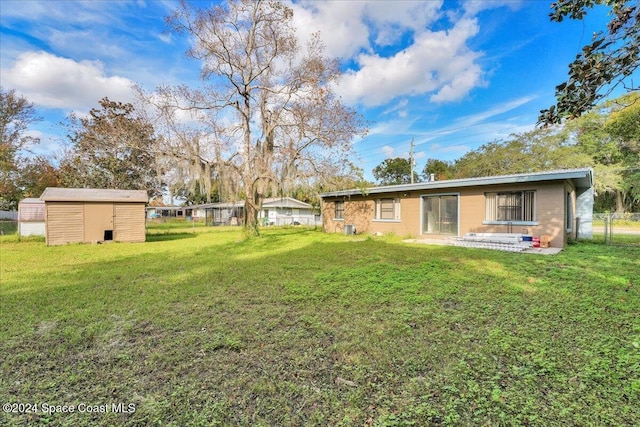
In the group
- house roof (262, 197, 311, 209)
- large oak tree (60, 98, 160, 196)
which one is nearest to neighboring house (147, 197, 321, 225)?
house roof (262, 197, 311, 209)

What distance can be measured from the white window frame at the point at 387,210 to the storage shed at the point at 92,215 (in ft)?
36.3

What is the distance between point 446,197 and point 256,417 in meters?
11.8

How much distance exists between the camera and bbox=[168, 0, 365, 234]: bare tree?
40.9ft

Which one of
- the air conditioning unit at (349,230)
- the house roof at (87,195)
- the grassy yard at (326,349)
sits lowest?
the grassy yard at (326,349)

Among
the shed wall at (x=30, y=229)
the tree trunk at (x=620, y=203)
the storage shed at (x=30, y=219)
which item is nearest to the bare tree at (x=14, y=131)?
the storage shed at (x=30, y=219)

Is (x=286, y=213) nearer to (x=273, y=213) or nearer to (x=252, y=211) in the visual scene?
(x=273, y=213)

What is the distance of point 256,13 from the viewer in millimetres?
12609

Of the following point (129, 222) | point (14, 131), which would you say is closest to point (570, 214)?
point (129, 222)

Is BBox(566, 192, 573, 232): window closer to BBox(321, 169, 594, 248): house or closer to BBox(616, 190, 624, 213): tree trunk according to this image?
BBox(321, 169, 594, 248): house

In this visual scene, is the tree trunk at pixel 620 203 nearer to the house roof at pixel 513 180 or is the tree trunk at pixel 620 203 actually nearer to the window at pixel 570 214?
the window at pixel 570 214

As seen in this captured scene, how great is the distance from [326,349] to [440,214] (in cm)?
1096

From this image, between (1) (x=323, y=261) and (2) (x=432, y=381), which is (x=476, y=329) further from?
(1) (x=323, y=261)

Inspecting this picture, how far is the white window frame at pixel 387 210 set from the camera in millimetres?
13930

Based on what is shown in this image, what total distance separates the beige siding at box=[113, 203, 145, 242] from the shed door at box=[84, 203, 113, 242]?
26 centimetres
